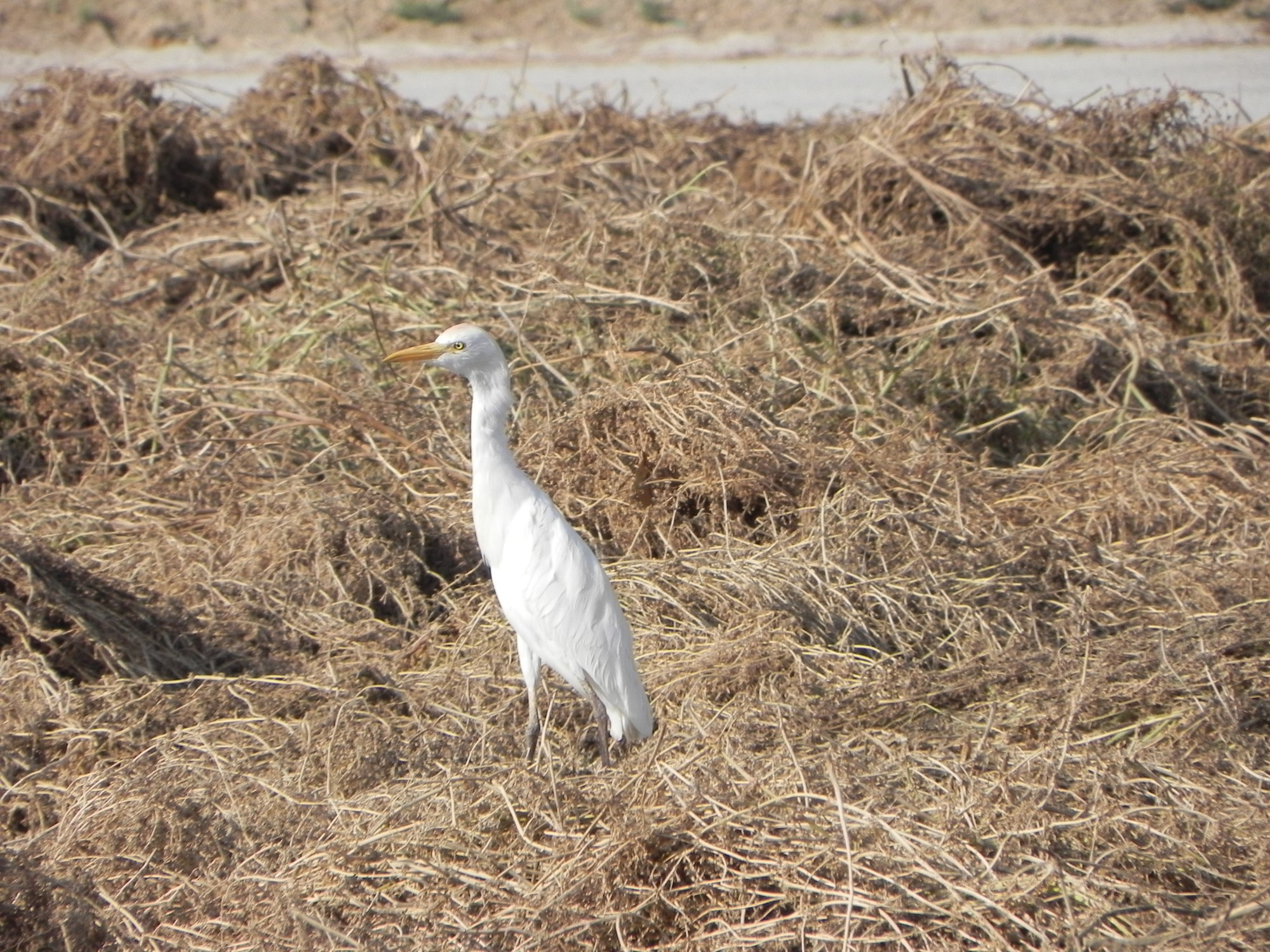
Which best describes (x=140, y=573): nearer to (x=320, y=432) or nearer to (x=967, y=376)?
(x=320, y=432)

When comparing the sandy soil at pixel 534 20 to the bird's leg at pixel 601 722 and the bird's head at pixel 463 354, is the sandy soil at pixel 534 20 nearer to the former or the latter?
the bird's head at pixel 463 354

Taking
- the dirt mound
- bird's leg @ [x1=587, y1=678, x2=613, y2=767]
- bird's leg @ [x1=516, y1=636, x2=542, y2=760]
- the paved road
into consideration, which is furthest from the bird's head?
the paved road

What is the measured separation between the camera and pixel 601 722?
11.9 feet

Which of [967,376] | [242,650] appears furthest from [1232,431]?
[242,650]

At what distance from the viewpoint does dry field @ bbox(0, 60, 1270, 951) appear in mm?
2732

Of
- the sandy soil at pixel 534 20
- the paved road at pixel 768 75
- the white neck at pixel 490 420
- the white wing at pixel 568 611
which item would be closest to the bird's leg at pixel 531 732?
the white wing at pixel 568 611

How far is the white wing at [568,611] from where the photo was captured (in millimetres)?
3496

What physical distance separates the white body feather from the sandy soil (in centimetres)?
918

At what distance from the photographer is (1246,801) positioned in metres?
3.05

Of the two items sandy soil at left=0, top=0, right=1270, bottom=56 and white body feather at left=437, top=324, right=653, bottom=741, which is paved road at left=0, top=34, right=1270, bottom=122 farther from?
white body feather at left=437, top=324, right=653, bottom=741

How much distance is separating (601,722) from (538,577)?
42 centimetres

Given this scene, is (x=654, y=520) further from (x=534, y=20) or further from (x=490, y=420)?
(x=534, y=20)

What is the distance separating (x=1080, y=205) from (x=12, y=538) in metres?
4.54

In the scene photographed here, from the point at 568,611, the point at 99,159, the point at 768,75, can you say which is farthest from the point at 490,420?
the point at 768,75
